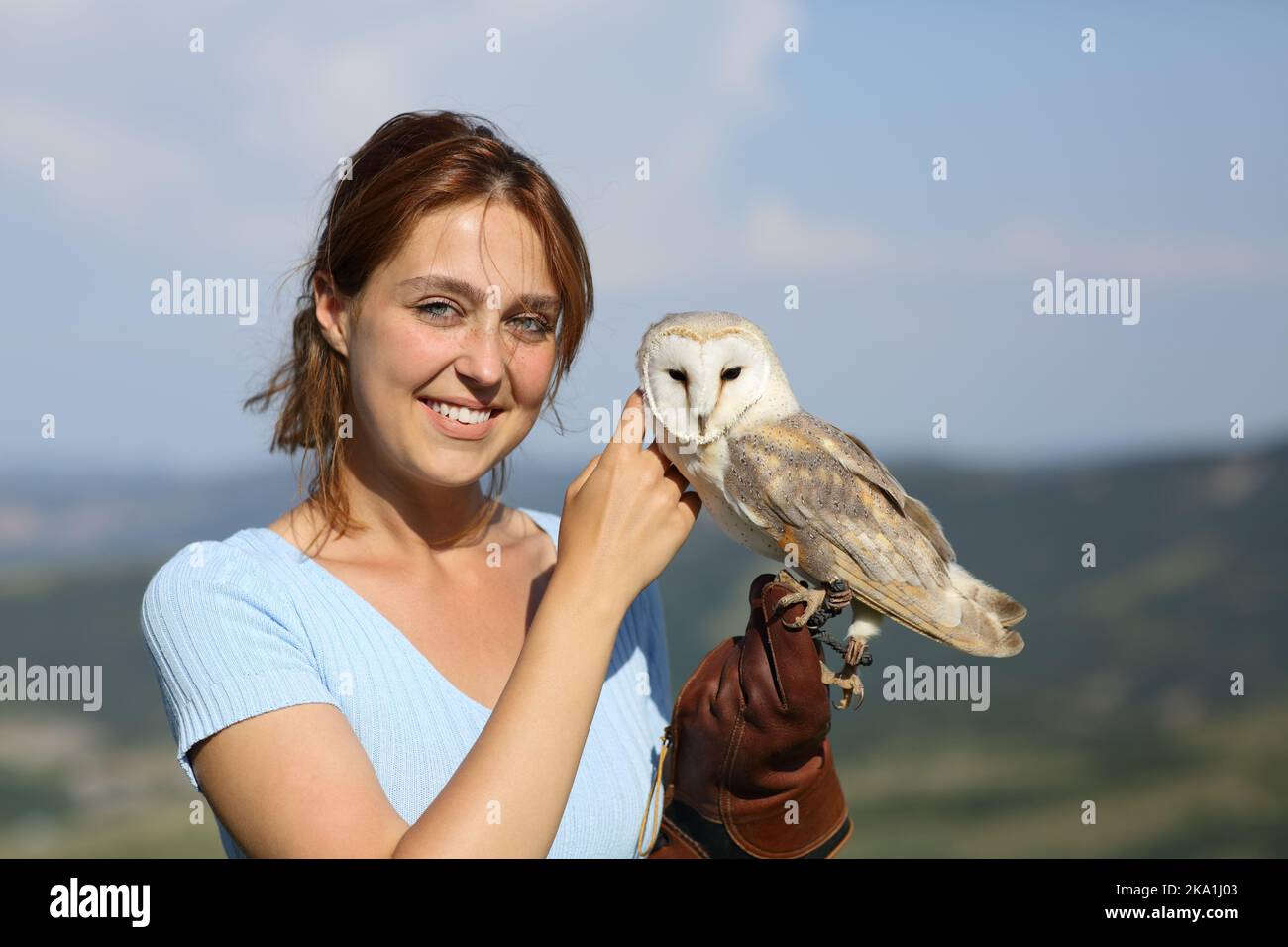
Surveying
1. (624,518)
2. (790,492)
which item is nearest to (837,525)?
(790,492)

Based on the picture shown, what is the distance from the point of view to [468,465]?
1791mm

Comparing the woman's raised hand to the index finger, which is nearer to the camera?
the woman's raised hand

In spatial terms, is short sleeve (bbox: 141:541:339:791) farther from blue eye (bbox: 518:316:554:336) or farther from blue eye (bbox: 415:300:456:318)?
blue eye (bbox: 518:316:554:336)

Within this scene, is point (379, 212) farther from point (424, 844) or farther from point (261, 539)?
point (424, 844)

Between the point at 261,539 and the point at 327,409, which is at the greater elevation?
the point at 327,409

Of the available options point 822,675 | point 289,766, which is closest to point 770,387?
point 822,675

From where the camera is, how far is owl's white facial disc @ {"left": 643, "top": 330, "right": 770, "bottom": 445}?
190 centimetres

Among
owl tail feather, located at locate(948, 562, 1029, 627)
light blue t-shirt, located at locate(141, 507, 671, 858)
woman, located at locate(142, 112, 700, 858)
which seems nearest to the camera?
woman, located at locate(142, 112, 700, 858)

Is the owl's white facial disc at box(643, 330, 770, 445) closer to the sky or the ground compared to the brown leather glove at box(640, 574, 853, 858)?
closer to the sky

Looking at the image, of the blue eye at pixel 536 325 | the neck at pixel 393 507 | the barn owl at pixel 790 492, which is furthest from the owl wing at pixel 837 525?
the neck at pixel 393 507

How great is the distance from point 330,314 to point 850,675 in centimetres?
127

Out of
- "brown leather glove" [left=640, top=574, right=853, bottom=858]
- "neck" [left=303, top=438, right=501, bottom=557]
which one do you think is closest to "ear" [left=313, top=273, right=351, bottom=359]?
"neck" [left=303, top=438, right=501, bottom=557]

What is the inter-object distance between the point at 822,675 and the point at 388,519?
3.07 ft

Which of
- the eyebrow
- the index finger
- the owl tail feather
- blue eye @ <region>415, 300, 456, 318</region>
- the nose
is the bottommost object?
the owl tail feather
